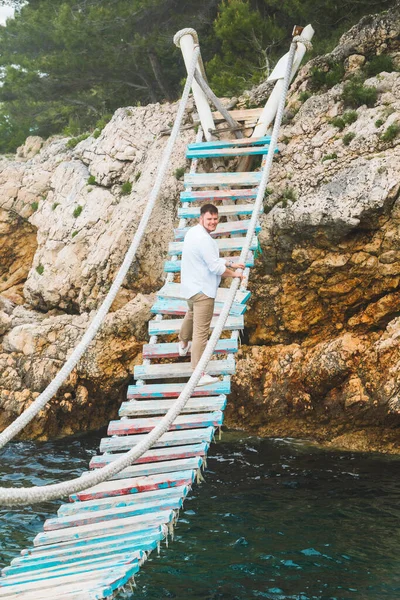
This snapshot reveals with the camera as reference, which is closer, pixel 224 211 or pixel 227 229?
pixel 227 229

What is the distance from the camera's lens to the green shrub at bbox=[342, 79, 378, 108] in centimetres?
1323

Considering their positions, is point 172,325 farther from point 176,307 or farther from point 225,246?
point 225,246

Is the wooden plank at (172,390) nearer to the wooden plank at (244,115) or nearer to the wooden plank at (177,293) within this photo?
the wooden plank at (177,293)

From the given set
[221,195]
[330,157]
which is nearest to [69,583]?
[221,195]

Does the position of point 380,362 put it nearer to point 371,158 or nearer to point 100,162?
point 371,158

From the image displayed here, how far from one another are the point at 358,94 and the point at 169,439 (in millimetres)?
8469

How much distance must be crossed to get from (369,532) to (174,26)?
61.7ft

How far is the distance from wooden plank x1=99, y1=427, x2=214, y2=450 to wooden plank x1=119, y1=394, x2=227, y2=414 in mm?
356

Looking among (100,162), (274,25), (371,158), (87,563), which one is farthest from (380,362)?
(274,25)

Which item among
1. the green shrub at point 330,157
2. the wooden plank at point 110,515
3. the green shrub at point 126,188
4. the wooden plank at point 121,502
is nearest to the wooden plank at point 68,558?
the wooden plank at point 110,515

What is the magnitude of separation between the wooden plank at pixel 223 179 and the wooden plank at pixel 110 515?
21.2 feet

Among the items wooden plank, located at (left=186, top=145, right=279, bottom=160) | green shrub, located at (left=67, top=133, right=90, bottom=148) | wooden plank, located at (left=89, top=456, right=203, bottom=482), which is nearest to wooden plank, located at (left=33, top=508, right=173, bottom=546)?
wooden plank, located at (left=89, top=456, right=203, bottom=482)

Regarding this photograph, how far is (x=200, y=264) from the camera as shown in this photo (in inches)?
342

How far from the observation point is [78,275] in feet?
47.0
